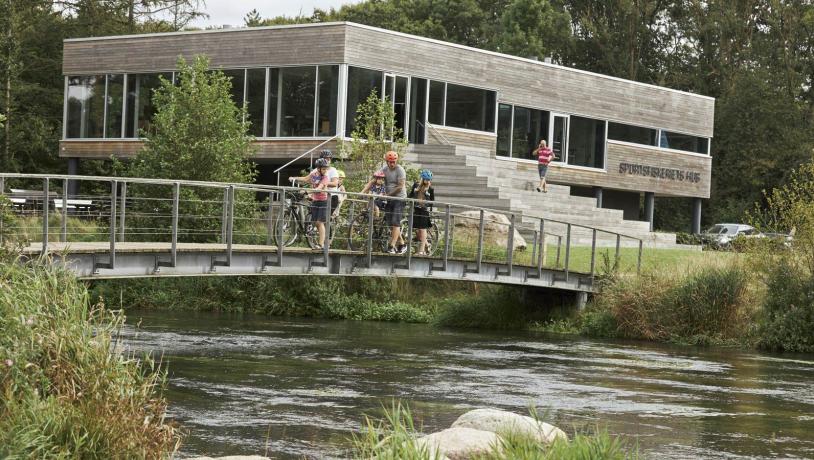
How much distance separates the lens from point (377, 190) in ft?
78.6

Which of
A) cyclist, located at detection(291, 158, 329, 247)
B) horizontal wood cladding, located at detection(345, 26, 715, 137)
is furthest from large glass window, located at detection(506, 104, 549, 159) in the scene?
cyclist, located at detection(291, 158, 329, 247)

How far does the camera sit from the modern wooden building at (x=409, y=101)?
123 feet

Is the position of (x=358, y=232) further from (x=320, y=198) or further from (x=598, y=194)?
(x=598, y=194)

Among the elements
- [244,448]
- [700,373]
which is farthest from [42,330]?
[700,373]

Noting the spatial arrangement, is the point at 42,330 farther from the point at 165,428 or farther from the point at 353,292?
the point at 353,292

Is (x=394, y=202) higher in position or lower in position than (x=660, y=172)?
lower

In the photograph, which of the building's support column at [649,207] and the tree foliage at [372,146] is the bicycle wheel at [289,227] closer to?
the tree foliage at [372,146]

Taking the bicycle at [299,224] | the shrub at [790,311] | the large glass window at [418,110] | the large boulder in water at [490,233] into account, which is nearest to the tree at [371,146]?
the large boulder in water at [490,233]

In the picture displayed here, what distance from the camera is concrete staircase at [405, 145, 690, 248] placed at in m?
35.8

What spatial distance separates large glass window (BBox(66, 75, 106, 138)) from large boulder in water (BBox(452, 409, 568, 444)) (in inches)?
1295

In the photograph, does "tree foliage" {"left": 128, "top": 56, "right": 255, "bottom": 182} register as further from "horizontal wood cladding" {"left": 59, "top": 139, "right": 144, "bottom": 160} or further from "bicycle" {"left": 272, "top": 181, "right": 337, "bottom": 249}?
"bicycle" {"left": 272, "top": 181, "right": 337, "bottom": 249}

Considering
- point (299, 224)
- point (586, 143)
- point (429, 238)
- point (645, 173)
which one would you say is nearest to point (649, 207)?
point (645, 173)

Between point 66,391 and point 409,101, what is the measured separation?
1130 inches

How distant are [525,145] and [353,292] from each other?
13556 millimetres
